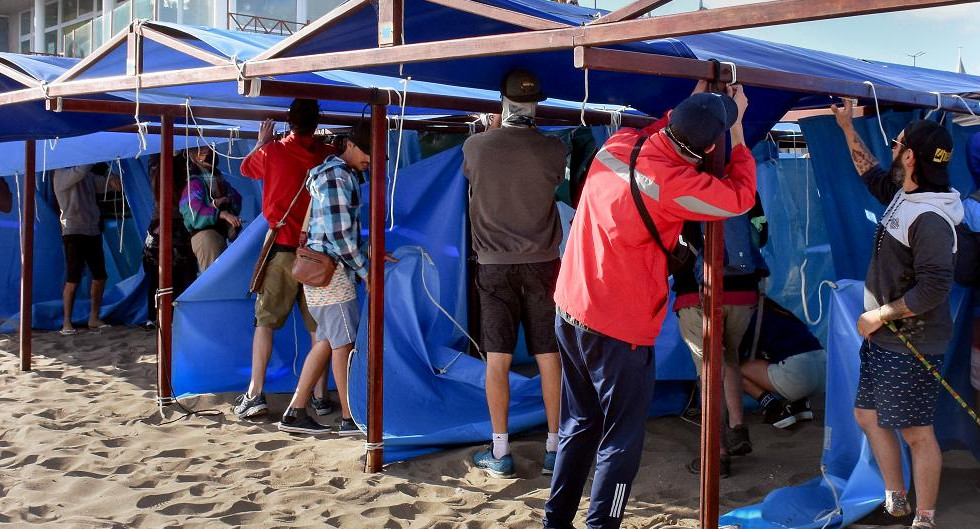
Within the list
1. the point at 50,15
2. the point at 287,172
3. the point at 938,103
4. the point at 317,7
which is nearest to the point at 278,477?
the point at 287,172

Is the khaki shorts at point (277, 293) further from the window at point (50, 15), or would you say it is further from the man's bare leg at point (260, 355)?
the window at point (50, 15)

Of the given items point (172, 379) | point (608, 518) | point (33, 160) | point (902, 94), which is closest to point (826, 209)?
point (902, 94)

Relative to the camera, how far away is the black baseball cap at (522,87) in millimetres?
3871

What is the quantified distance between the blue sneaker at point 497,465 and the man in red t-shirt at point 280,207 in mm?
1511

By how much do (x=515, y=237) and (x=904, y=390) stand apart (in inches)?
65.1

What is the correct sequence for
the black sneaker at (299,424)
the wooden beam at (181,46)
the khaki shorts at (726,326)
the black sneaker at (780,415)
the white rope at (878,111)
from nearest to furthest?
1. the white rope at (878,111)
2. the wooden beam at (181,46)
3. the khaki shorts at (726,326)
4. the black sneaker at (780,415)
5. the black sneaker at (299,424)

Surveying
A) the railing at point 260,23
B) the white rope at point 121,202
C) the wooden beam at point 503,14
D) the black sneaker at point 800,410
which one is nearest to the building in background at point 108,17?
the railing at point 260,23

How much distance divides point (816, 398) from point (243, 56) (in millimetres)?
3603

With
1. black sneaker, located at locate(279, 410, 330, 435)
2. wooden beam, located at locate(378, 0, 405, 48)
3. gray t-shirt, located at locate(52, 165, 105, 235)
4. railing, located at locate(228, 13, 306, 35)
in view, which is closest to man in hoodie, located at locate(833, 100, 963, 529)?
wooden beam, located at locate(378, 0, 405, 48)

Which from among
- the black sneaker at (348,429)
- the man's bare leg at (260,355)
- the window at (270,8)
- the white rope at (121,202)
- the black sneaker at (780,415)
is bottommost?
the black sneaker at (348,429)

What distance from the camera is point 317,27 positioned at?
10.7 ft

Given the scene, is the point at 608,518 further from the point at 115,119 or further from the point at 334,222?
the point at 115,119

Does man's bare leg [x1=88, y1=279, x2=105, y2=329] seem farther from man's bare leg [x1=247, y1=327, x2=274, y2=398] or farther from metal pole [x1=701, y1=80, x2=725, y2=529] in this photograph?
metal pole [x1=701, y1=80, x2=725, y2=529]

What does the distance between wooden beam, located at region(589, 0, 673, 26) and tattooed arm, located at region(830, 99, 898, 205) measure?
1.49 meters
